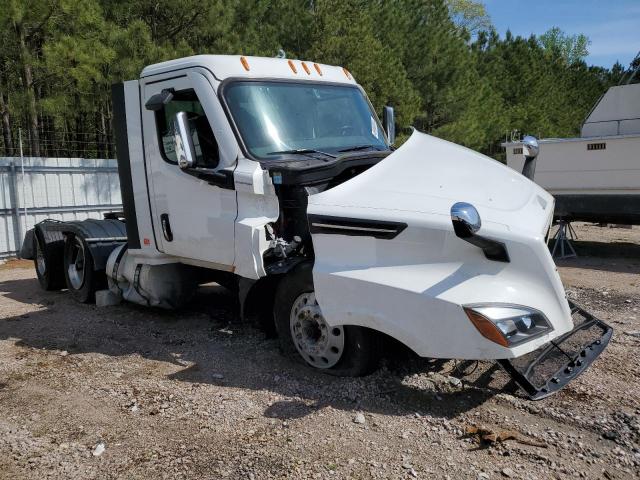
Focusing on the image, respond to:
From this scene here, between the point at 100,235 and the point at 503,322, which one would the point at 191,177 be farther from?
the point at 503,322

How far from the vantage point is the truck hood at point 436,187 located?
13.1 ft

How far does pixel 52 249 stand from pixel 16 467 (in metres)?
4.96

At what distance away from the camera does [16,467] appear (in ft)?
11.4

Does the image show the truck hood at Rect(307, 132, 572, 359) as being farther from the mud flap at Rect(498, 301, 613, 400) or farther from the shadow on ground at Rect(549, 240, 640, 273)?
the shadow on ground at Rect(549, 240, 640, 273)

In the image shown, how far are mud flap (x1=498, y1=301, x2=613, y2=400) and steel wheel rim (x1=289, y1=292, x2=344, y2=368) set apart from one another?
123cm

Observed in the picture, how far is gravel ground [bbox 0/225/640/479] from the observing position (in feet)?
11.1

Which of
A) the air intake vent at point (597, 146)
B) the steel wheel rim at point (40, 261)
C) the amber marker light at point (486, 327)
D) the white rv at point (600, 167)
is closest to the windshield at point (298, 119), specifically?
the amber marker light at point (486, 327)

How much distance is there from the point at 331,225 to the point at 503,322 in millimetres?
1318

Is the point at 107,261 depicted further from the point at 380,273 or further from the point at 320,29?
the point at 320,29

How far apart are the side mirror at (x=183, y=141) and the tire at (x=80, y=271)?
2799 millimetres

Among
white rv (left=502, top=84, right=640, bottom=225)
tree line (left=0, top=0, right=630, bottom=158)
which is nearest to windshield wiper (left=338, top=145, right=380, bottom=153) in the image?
white rv (left=502, top=84, right=640, bottom=225)

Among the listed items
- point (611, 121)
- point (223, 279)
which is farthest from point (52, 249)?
point (611, 121)

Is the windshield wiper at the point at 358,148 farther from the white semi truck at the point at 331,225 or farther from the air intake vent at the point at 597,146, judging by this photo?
the air intake vent at the point at 597,146

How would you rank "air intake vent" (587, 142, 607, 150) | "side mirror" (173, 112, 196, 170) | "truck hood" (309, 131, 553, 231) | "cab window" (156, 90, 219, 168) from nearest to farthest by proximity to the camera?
"truck hood" (309, 131, 553, 231) → "side mirror" (173, 112, 196, 170) → "cab window" (156, 90, 219, 168) → "air intake vent" (587, 142, 607, 150)
